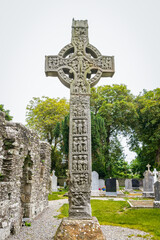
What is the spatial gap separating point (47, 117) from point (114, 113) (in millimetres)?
8609

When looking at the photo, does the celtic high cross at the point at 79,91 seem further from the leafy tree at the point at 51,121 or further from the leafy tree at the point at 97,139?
the leafy tree at the point at 51,121

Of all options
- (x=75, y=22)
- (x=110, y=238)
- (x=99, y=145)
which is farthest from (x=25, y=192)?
(x=99, y=145)

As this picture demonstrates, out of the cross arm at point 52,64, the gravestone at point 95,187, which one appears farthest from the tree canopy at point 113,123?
the cross arm at point 52,64

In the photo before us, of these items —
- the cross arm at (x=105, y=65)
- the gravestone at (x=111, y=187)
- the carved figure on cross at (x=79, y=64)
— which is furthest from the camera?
the gravestone at (x=111, y=187)

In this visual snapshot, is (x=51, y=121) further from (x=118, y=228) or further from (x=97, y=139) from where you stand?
(x=118, y=228)

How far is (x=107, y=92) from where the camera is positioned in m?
26.6

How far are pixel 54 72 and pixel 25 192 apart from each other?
4.63m

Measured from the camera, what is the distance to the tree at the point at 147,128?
75.9 feet

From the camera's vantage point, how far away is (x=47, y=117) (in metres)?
26.6

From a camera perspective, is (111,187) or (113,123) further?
(113,123)

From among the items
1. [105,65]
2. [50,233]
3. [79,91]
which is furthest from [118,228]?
[105,65]

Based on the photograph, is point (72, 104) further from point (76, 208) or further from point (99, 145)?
point (99, 145)

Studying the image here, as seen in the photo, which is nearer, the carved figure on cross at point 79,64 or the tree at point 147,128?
the carved figure on cross at point 79,64

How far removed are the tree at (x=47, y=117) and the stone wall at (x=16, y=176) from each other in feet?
58.8
